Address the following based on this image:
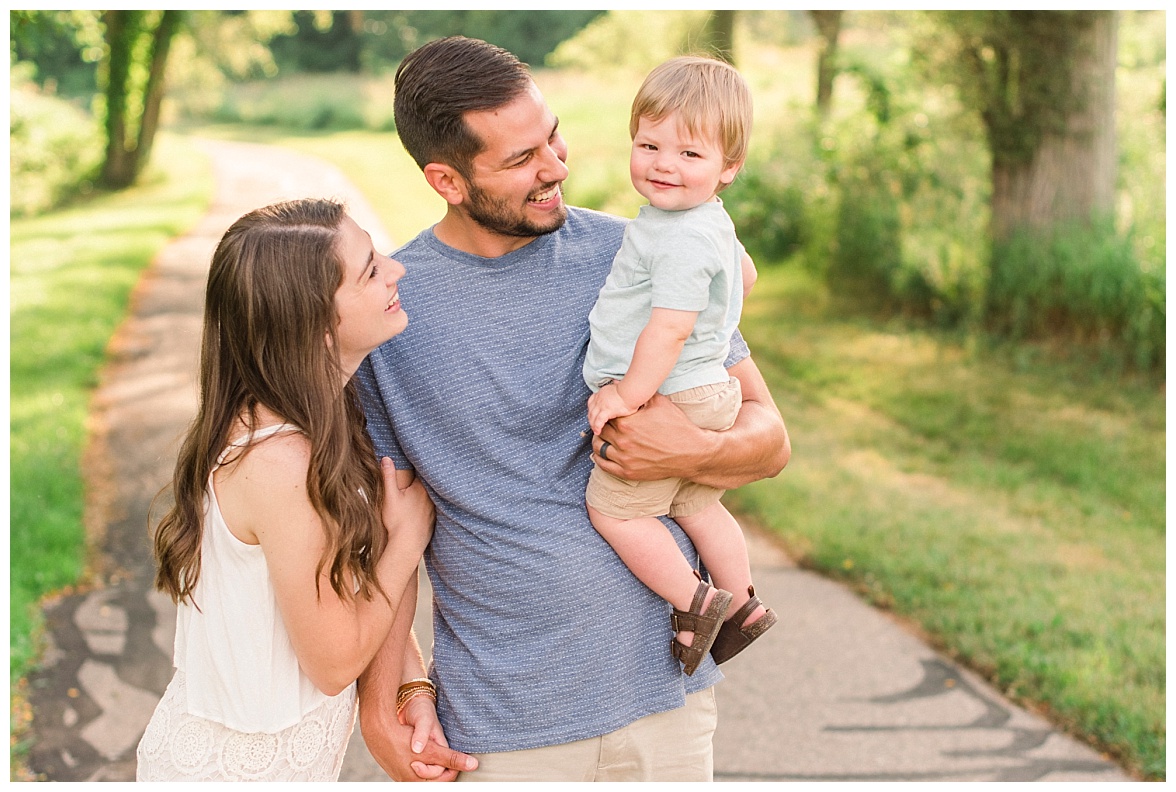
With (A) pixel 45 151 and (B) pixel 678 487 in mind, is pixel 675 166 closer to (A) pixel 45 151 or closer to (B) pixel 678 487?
(B) pixel 678 487

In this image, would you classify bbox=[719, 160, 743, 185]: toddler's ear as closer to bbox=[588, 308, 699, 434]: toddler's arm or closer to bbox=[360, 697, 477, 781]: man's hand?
bbox=[588, 308, 699, 434]: toddler's arm

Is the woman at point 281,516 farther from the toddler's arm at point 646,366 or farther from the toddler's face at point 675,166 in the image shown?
the toddler's face at point 675,166

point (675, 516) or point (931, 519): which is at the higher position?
point (675, 516)

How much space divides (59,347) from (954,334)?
7202 mm

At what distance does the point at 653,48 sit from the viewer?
66.6 ft

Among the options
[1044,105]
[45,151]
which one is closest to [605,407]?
[1044,105]

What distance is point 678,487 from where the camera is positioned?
7.09 feet

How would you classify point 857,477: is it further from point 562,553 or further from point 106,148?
point 106,148

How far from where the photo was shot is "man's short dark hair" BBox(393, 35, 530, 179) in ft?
6.81

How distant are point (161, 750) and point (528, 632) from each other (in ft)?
2.29

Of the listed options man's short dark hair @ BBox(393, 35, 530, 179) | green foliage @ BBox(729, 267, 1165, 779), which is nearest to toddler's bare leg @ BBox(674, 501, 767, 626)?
man's short dark hair @ BBox(393, 35, 530, 179)

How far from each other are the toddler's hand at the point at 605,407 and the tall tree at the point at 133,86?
67.2ft
